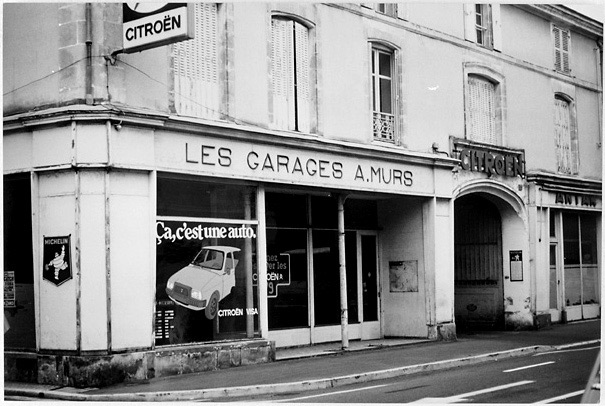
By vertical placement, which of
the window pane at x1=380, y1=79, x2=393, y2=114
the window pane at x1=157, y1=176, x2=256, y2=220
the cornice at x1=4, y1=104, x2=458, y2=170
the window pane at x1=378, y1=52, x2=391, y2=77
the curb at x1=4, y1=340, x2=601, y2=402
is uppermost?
the window pane at x1=378, y1=52, x2=391, y2=77

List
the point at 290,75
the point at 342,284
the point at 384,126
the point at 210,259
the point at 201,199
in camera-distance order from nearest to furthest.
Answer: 1. the point at 201,199
2. the point at 210,259
3. the point at 290,75
4. the point at 342,284
5. the point at 384,126

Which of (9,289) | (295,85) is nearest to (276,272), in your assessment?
(295,85)

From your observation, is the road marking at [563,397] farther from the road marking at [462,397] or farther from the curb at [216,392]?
the curb at [216,392]

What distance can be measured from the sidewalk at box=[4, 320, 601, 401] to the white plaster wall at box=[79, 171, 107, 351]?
83 centimetres

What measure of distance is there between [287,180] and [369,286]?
185 inches

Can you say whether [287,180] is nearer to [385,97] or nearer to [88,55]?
[385,97]

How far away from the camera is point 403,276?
63.6 ft

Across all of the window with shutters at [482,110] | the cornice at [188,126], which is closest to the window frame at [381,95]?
the cornice at [188,126]

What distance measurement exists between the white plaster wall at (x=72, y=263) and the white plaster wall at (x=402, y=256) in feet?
27.8

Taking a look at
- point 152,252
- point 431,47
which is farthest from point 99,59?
point 431,47

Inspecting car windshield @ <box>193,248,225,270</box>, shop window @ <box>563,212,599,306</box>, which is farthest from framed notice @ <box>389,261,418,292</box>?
car windshield @ <box>193,248,225,270</box>

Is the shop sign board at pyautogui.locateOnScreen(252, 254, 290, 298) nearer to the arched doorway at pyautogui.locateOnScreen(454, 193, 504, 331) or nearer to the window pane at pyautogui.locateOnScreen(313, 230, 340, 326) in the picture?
the window pane at pyautogui.locateOnScreen(313, 230, 340, 326)

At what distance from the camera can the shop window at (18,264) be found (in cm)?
1347

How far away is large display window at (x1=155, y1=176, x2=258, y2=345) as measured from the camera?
13914 mm
